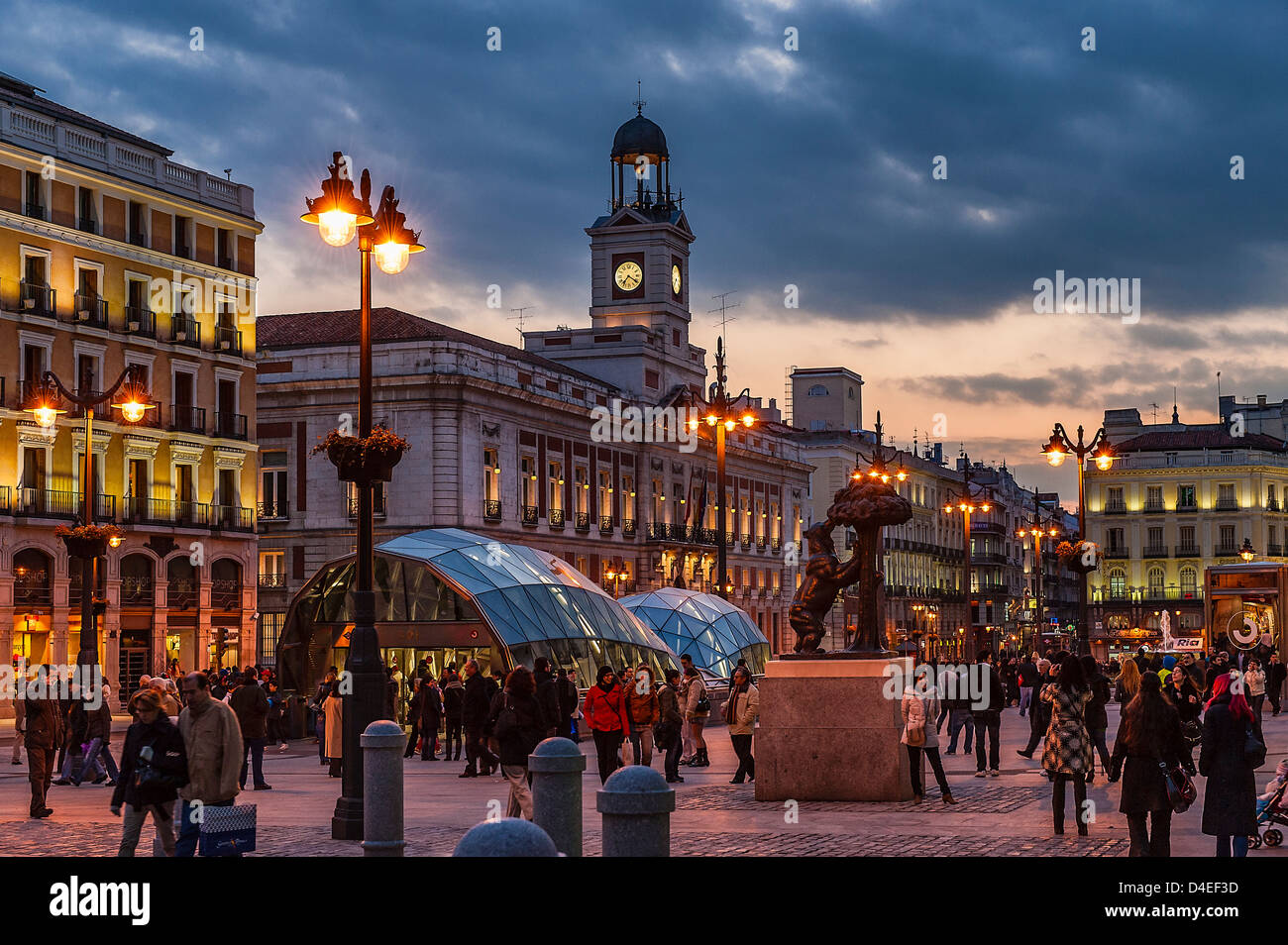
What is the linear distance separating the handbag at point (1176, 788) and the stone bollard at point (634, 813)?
5460 mm

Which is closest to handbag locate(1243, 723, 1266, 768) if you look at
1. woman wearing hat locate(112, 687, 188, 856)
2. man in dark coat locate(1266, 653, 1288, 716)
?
woman wearing hat locate(112, 687, 188, 856)

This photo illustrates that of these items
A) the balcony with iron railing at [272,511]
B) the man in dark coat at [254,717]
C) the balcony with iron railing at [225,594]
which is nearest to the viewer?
the man in dark coat at [254,717]

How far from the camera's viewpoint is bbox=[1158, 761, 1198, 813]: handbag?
46.0 ft

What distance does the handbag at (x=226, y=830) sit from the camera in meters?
12.1

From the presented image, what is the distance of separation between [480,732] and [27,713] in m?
6.90

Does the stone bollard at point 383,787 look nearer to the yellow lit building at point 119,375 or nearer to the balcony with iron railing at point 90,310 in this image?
the yellow lit building at point 119,375

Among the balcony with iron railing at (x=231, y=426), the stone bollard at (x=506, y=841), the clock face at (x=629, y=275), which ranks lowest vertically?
the stone bollard at (x=506, y=841)

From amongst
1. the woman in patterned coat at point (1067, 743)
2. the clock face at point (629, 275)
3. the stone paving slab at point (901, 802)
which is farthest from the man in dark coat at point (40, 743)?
the clock face at point (629, 275)

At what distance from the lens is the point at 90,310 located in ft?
192

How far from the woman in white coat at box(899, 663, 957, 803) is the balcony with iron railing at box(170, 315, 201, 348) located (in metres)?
45.9

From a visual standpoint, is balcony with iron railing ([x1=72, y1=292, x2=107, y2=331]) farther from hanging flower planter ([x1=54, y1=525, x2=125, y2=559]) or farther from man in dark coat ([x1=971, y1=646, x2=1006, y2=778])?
man in dark coat ([x1=971, y1=646, x2=1006, y2=778])

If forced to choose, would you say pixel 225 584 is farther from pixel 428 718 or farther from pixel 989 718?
pixel 989 718
